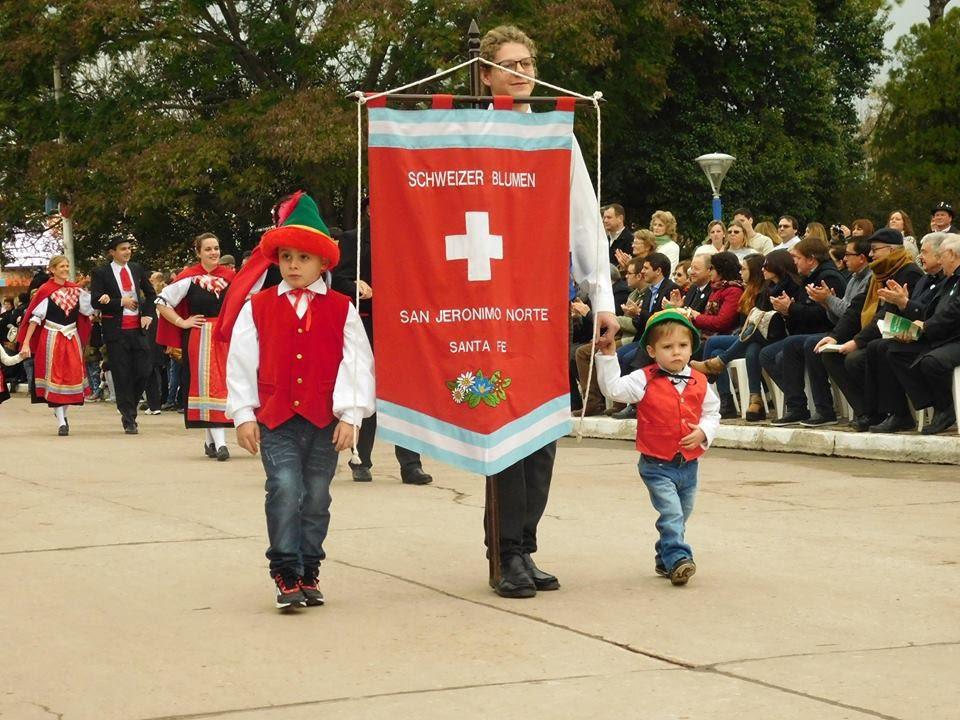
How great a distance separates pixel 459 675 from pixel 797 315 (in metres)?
9.42

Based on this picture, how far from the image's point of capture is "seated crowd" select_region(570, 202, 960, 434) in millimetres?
12828

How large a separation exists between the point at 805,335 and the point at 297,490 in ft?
27.2

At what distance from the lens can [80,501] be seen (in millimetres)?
10852

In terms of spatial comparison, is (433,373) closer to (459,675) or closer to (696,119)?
(459,675)

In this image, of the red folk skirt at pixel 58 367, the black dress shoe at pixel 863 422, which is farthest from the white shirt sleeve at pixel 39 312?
the black dress shoe at pixel 863 422

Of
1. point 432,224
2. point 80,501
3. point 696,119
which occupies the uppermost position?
point 696,119

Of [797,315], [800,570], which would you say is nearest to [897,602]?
[800,570]

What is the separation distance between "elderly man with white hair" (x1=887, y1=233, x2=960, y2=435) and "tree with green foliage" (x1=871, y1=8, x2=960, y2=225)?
38.1 m

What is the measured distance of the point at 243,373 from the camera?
6.96m

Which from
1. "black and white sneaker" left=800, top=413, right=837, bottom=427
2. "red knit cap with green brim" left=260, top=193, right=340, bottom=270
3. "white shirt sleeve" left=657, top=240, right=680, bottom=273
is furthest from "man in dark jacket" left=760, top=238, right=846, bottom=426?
A: "red knit cap with green brim" left=260, top=193, right=340, bottom=270

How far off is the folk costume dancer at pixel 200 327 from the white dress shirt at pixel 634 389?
7531 mm

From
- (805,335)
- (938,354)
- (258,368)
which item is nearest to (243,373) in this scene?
(258,368)

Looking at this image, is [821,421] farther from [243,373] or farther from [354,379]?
[243,373]

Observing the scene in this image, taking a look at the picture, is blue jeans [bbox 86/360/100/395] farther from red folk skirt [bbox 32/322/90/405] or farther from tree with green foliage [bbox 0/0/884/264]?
red folk skirt [bbox 32/322/90/405]
